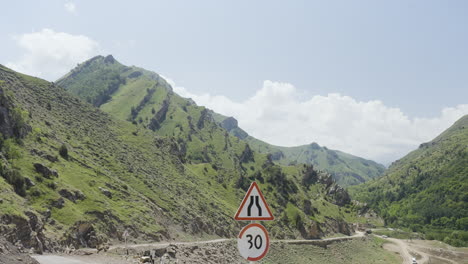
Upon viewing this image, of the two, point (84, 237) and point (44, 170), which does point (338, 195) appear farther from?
point (84, 237)

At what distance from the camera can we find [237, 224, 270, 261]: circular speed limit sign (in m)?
9.86

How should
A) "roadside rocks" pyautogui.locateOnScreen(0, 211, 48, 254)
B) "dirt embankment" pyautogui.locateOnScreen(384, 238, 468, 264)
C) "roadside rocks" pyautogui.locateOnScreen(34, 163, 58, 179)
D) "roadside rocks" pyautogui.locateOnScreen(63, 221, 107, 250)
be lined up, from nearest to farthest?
"roadside rocks" pyautogui.locateOnScreen(0, 211, 48, 254) < "roadside rocks" pyautogui.locateOnScreen(63, 221, 107, 250) < "roadside rocks" pyautogui.locateOnScreen(34, 163, 58, 179) < "dirt embankment" pyautogui.locateOnScreen(384, 238, 468, 264)

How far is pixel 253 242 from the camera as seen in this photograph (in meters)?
9.95

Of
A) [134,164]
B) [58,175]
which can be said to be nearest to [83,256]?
[58,175]

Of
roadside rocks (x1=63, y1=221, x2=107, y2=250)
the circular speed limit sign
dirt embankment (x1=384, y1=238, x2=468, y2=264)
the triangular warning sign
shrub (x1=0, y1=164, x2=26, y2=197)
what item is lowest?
dirt embankment (x1=384, y1=238, x2=468, y2=264)

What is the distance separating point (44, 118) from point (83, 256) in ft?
176

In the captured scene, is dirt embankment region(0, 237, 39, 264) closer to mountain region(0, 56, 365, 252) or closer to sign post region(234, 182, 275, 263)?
mountain region(0, 56, 365, 252)

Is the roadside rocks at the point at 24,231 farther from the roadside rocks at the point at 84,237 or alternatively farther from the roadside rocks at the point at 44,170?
the roadside rocks at the point at 44,170

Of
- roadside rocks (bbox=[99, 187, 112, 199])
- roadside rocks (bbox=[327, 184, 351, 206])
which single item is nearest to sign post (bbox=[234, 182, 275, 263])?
roadside rocks (bbox=[99, 187, 112, 199])

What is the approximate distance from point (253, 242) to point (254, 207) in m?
1.10

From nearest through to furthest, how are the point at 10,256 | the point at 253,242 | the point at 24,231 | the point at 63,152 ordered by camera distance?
the point at 253,242, the point at 10,256, the point at 24,231, the point at 63,152

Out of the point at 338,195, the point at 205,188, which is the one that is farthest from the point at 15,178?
the point at 338,195

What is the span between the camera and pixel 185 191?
88.6m

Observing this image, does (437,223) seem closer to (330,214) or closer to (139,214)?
(330,214)
